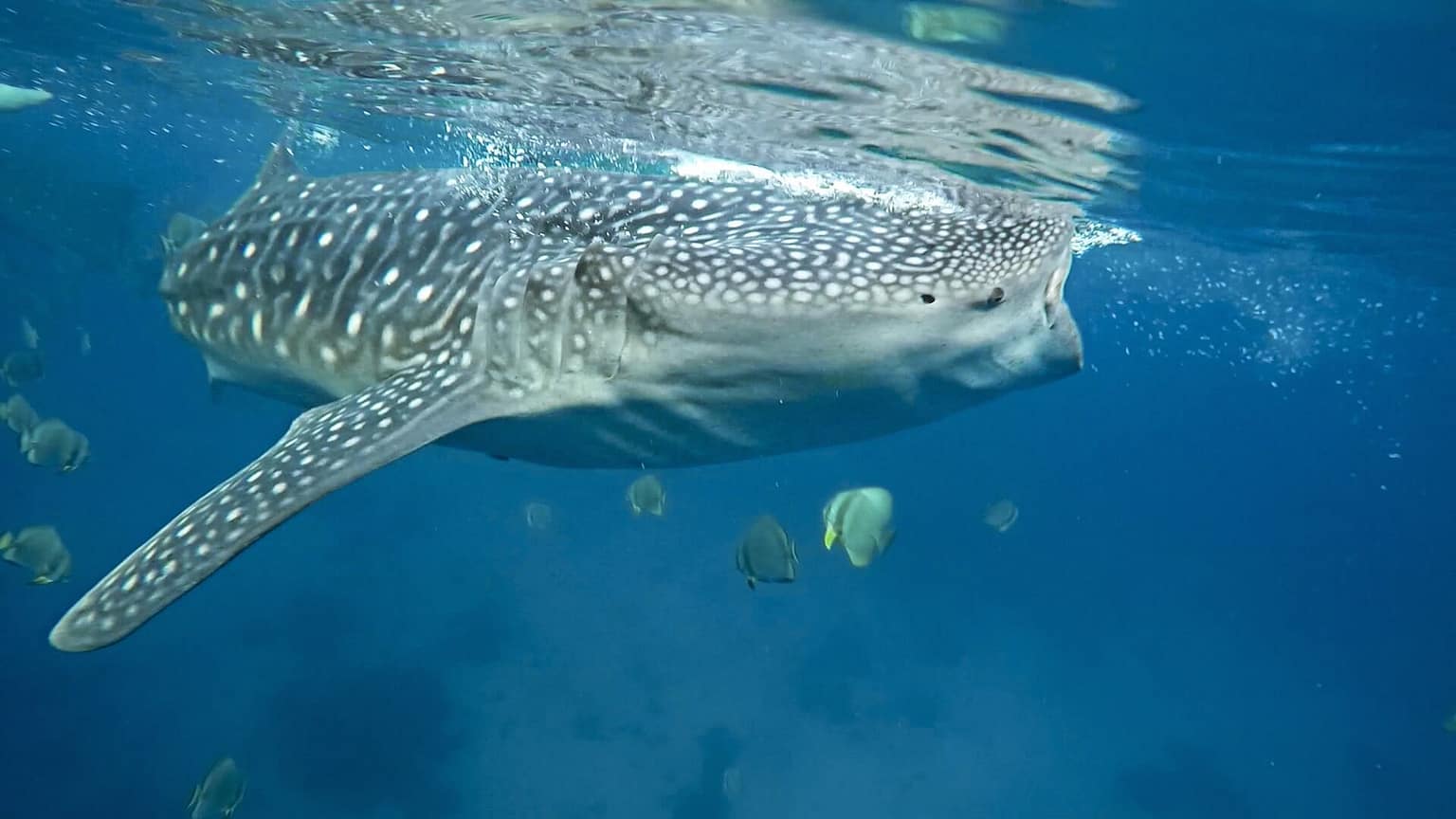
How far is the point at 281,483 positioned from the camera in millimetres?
3914

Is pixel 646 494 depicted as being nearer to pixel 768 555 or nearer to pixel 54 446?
pixel 768 555

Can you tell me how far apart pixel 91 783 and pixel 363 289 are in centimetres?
1263

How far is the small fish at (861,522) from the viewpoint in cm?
851

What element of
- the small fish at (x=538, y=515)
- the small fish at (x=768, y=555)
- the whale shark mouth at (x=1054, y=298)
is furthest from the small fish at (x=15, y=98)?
the whale shark mouth at (x=1054, y=298)

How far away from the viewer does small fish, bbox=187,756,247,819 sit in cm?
816

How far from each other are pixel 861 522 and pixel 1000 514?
5448 mm

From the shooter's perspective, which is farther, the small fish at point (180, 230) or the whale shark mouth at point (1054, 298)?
the small fish at point (180, 230)

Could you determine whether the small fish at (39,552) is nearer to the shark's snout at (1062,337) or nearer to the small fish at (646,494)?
the small fish at (646,494)

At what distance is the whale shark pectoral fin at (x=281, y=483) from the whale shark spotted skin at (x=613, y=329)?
0.01 m

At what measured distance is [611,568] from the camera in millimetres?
24625

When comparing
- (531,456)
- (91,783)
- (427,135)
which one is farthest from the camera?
(427,135)

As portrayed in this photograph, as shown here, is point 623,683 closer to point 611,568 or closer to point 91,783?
point 611,568

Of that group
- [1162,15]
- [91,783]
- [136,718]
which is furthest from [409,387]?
[136,718]

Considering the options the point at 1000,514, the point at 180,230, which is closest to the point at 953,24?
the point at 1000,514
